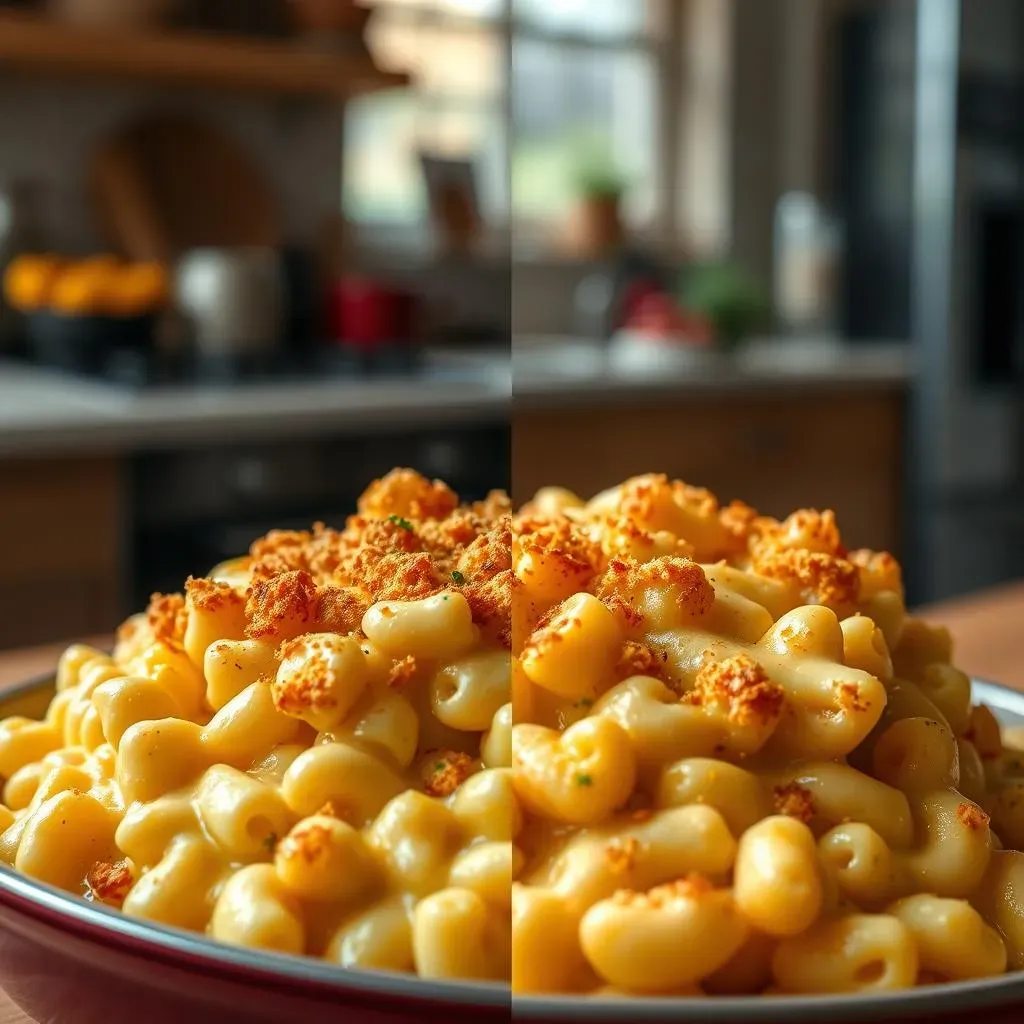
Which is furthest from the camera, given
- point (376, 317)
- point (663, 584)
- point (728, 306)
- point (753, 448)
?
point (728, 306)

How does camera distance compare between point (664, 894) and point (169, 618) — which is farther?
point (169, 618)

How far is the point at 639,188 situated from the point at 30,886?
11.1 feet

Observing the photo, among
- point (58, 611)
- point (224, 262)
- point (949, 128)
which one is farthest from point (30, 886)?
point (949, 128)

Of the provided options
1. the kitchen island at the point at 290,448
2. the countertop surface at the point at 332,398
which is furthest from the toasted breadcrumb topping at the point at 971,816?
the countertop surface at the point at 332,398

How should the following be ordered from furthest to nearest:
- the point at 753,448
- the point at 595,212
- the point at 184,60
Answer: the point at 595,212, the point at 753,448, the point at 184,60

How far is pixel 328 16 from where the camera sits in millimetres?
2566

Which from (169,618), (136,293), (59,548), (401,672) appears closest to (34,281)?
(136,293)

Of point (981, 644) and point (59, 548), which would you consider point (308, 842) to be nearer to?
point (981, 644)

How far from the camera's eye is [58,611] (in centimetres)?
188

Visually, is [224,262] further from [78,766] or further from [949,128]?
[78,766]

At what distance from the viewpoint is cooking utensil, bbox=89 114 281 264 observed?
2.63 m

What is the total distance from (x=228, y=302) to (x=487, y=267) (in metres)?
0.96

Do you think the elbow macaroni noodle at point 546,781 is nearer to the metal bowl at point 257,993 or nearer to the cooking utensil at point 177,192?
the metal bowl at point 257,993

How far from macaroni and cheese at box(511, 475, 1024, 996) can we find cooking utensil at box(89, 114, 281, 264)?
2279mm
